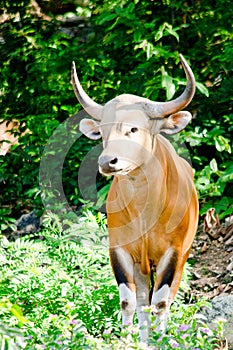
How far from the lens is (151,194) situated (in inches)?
173

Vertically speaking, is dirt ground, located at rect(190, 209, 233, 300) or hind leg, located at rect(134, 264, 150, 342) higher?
hind leg, located at rect(134, 264, 150, 342)

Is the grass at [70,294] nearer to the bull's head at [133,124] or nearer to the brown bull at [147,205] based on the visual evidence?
the brown bull at [147,205]

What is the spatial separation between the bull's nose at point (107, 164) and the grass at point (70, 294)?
77cm

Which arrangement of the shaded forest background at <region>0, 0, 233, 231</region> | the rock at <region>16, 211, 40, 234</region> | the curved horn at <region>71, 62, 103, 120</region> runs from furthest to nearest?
the rock at <region>16, 211, 40, 234</region>, the shaded forest background at <region>0, 0, 233, 231</region>, the curved horn at <region>71, 62, 103, 120</region>

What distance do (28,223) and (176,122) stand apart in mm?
3692

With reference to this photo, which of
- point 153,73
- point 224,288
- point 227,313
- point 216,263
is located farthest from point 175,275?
point 153,73

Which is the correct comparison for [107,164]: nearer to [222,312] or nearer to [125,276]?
[125,276]

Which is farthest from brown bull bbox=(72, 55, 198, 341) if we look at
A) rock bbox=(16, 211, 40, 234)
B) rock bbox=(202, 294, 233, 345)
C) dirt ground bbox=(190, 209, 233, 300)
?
rock bbox=(16, 211, 40, 234)

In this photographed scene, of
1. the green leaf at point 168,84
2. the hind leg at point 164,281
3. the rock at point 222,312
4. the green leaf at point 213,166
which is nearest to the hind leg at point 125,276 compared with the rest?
the hind leg at point 164,281

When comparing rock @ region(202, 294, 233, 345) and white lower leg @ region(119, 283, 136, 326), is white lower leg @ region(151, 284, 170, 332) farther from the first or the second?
rock @ region(202, 294, 233, 345)

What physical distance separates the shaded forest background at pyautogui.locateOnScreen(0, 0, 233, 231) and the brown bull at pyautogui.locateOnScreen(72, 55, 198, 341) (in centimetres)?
270

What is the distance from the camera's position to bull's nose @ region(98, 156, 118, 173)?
13.2 feet

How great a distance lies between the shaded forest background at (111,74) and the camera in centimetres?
756

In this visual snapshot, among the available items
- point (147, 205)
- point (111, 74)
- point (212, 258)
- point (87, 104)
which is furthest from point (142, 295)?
point (111, 74)
